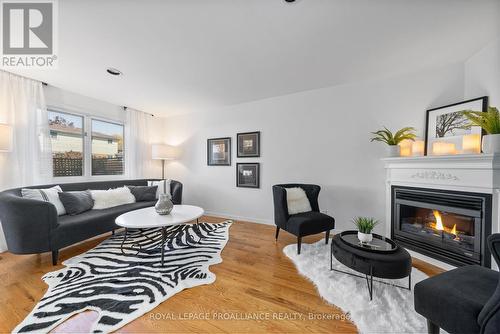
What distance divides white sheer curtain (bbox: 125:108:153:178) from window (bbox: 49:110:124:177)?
0.57 feet

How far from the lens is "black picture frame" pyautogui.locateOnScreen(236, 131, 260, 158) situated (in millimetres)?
3889

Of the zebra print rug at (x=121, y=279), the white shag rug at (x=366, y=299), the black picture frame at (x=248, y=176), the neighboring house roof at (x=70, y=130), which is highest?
the neighboring house roof at (x=70, y=130)

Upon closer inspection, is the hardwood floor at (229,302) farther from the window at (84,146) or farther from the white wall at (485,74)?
the white wall at (485,74)

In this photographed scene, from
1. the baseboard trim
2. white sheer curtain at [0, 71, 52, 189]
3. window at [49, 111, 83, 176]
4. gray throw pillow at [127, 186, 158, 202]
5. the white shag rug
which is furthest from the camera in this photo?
the baseboard trim

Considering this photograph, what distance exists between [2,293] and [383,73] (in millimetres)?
4834

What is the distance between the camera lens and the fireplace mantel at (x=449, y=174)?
184 centimetres

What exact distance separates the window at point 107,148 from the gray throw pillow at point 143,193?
2.72ft

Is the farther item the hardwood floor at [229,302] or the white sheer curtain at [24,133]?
the white sheer curtain at [24,133]

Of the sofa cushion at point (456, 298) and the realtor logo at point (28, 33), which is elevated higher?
the realtor logo at point (28, 33)

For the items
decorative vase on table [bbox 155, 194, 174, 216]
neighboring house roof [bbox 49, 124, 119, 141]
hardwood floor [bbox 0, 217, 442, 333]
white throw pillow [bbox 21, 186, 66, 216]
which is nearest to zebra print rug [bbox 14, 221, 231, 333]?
hardwood floor [bbox 0, 217, 442, 333]

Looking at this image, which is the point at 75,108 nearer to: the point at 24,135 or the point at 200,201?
the point at 24,135

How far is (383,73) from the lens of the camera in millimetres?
2760

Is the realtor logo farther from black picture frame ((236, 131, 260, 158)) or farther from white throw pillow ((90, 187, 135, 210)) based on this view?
black picture frame ((236, 131, 260, 158))

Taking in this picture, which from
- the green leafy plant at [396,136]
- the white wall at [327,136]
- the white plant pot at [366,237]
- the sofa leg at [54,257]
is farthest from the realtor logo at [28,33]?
the green leafy plant at [396,136]
